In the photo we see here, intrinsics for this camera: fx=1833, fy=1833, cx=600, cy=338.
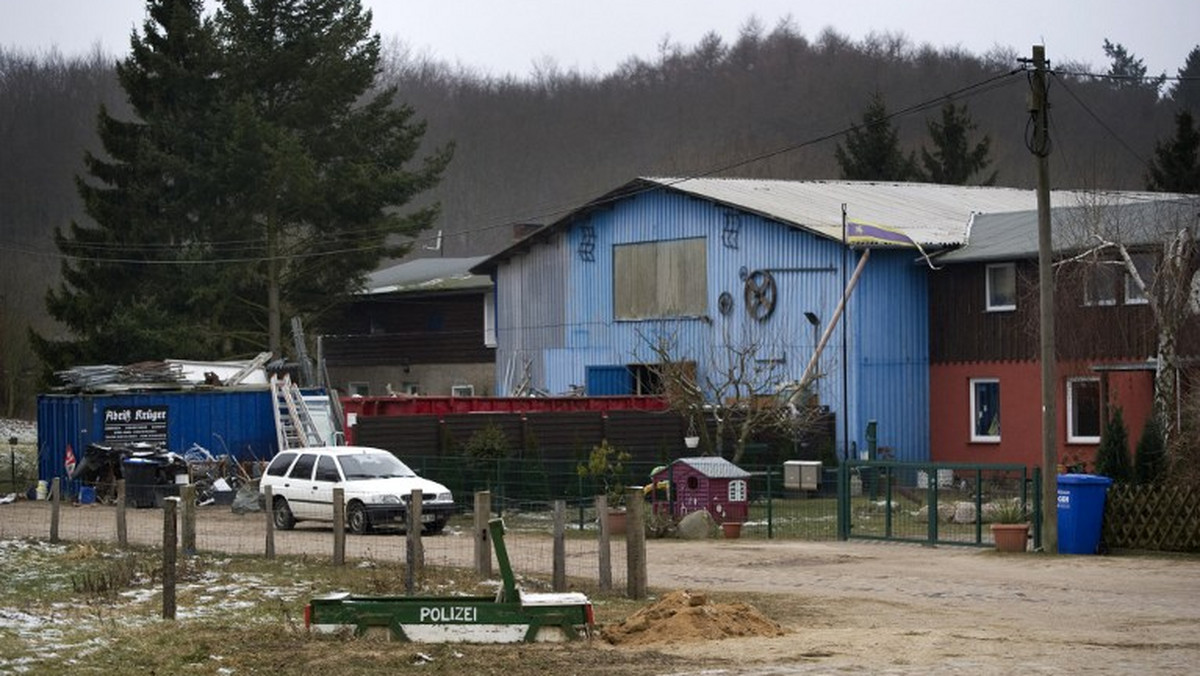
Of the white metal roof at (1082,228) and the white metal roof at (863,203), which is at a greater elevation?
the white metal roof at (863,203)

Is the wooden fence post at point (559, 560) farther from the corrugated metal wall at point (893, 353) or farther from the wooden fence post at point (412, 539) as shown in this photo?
the corrugated metal wall at point (893, 353)

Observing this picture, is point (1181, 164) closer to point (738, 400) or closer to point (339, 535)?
point (738, 400)

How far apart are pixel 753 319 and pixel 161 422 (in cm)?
1573

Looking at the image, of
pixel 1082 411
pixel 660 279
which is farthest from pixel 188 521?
pixel 660 279

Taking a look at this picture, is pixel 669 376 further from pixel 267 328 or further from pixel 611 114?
pixel 611 114

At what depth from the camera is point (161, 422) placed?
4412 centimetres

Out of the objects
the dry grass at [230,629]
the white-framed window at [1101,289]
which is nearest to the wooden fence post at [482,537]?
the dry grass at [230,629]

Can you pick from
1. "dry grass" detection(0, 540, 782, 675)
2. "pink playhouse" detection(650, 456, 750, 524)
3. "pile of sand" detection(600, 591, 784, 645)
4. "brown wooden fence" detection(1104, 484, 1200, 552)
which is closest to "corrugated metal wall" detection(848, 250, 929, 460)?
"pink playhouse" detection(650, 456, 750, 524)

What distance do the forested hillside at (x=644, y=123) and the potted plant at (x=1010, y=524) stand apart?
70.5 metres

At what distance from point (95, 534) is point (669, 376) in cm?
1485

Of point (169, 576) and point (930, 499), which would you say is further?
point (930, 499)

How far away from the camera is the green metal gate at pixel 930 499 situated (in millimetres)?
28750

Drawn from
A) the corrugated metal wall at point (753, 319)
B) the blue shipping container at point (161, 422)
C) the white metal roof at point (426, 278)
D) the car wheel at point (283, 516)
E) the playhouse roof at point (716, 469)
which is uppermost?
the white metal roof at point (426, 278)

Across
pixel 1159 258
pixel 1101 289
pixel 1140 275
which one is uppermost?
pixel 1159 258
